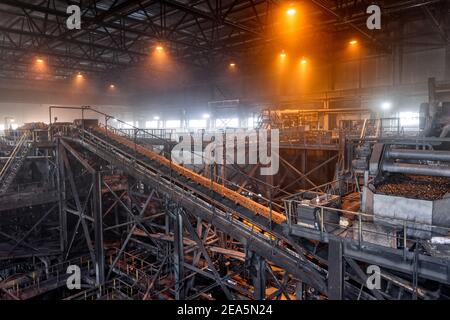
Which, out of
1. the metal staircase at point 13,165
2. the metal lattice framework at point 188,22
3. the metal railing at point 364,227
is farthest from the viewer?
the metal lattice framework at point 188,22

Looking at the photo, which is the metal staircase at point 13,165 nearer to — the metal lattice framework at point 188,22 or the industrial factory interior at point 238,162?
the industrial factory interior at point 238,162

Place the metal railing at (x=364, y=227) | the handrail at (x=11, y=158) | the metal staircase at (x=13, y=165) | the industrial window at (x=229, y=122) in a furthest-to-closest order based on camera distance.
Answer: the industrial window at (x=229, y=122) → the handrail at (x=11, y=158) → the metal staircase at (x=13, y=165) → the metal railing at (x=364, y=227)

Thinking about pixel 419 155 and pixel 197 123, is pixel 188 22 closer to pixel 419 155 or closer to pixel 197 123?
pixel 197 123

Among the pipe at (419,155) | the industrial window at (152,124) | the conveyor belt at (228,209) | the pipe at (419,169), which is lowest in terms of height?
the conveyor belt at (228,209)

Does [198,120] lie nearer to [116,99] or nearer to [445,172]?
[116,99]

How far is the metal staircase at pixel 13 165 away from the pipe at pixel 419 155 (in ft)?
47.2

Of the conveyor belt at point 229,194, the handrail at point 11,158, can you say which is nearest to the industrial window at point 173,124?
the handrail at point 11,158

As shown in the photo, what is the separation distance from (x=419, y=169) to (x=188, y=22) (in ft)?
66.8

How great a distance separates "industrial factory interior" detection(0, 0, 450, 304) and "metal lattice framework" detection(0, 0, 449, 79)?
0.58 ft

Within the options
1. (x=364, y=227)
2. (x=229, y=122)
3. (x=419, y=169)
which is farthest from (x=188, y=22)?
(x=364, y=227)

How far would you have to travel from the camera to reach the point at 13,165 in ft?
46.6

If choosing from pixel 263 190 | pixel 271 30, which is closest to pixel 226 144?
pixel 263 190

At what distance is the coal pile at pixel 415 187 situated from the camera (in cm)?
650

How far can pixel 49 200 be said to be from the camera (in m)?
14.6
